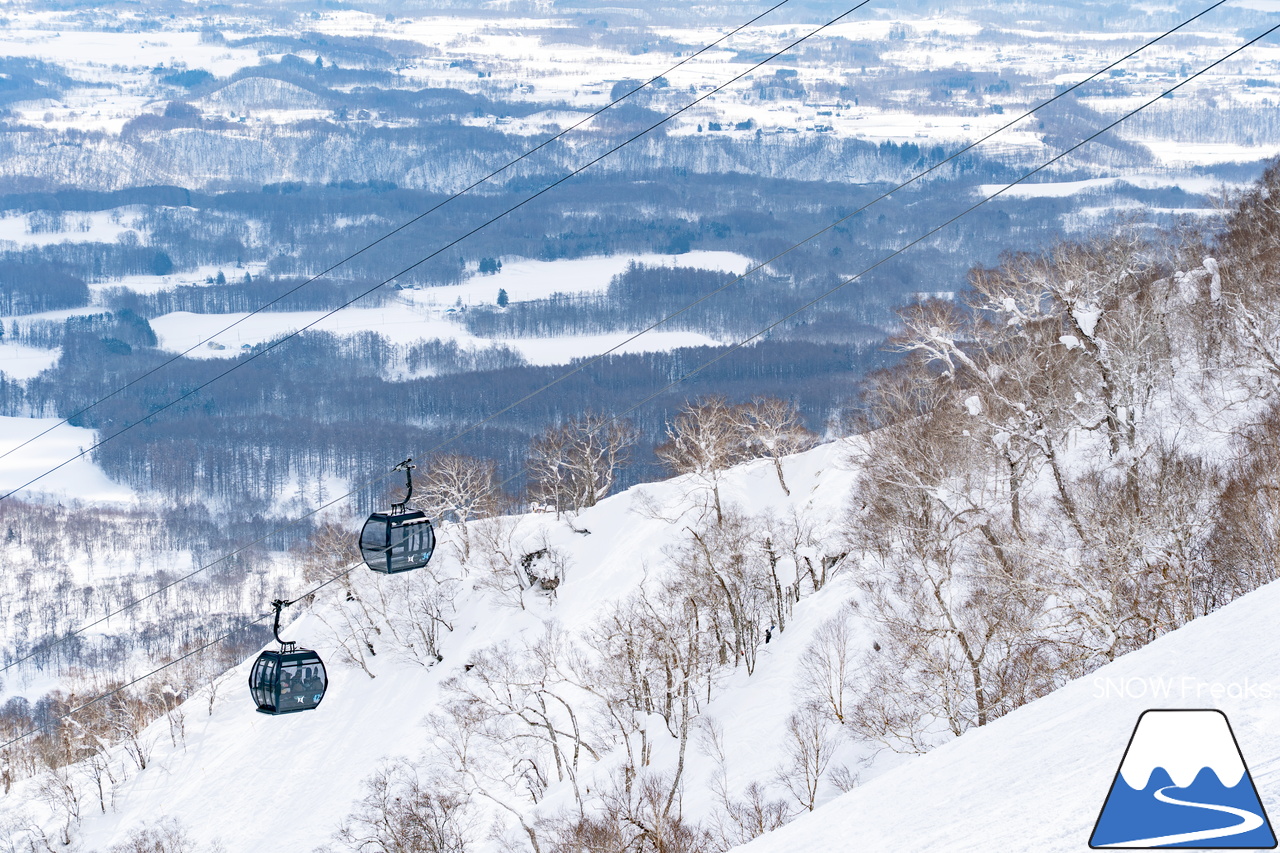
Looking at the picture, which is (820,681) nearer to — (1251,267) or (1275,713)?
(1251,267)

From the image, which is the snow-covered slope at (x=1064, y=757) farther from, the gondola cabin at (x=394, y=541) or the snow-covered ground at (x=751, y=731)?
the gondola cabin at (x=394, y=541)

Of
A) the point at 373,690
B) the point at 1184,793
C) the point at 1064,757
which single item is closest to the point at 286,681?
the point at 1064,757

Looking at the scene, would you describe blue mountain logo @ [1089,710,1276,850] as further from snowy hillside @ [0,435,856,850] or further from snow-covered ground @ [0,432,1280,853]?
snowy hillside @ [0,435,856,850]

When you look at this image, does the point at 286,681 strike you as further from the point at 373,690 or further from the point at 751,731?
the point at 373,690

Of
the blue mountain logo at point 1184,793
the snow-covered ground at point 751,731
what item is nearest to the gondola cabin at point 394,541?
the snow-covered ground at point 751,731

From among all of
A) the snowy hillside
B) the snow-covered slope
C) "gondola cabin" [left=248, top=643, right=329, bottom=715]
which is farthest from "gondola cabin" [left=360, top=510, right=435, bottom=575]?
the snowy hillside

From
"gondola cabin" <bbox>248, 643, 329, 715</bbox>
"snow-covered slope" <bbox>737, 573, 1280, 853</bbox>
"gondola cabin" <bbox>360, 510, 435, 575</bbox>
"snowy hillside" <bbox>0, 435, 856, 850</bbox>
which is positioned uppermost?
"snow-covered slope" <bbox>737, 573, 1280, 853</bbox>

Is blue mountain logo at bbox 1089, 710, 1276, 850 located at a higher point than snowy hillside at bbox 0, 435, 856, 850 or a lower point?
higher
